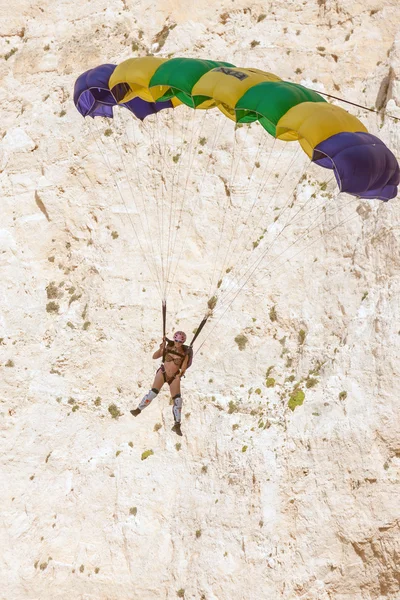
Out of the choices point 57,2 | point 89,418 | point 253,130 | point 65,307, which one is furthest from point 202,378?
point 57,2

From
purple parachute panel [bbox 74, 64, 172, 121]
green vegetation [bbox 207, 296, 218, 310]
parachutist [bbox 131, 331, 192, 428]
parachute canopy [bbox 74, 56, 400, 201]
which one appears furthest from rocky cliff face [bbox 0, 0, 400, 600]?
parachute canopy [bbox 74, 56, 400, 201]

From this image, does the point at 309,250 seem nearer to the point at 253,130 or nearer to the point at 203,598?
the point at 253,130

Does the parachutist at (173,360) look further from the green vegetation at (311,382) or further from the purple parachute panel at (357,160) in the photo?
the purple parachute panel at (357,160)

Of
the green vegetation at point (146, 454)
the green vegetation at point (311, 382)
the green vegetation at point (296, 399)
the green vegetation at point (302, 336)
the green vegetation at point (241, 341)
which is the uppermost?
the green vegetation at point (302, 336)

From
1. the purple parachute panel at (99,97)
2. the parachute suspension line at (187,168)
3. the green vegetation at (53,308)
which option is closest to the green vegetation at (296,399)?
the parachute suspension line at (187,168)

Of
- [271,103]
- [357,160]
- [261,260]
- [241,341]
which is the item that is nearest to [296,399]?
[241,341]

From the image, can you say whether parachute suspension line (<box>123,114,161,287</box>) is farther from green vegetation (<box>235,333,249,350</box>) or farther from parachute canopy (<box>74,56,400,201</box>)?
parachute canopy (<box>74,56,400,201</box>)
